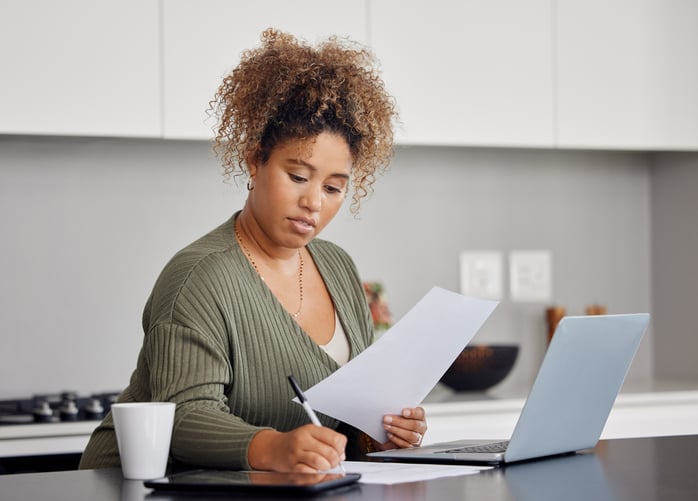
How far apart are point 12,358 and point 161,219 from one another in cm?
56

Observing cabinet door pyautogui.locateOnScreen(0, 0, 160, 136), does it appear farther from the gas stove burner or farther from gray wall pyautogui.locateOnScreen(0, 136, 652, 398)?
the gas stove burner

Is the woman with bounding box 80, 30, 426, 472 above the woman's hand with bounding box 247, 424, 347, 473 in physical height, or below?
above

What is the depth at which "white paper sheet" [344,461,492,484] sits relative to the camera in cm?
117

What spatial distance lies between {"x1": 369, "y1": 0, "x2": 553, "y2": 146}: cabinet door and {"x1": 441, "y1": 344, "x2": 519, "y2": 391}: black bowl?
59 cm

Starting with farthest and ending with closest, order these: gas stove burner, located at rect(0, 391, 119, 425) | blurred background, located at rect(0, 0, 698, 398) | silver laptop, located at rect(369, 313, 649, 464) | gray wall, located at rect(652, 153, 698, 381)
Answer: gray wall, located at rect(652, 153, 698, 381) < blurred background, located at rect(0, 0, 698, 398) < gas stove burner, located at rect(0, 391, 119, 425) < silver laptop, located at rect(369, 313, 649, 464)

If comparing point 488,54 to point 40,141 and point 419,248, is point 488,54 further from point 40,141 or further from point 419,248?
point 40,141

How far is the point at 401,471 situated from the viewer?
1.24 m

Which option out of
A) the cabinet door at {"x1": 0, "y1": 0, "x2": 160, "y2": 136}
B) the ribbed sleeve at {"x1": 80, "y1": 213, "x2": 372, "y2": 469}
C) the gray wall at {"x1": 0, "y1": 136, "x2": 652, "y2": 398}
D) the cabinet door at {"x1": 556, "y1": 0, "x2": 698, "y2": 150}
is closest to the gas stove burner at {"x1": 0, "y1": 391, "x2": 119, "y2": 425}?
the gray wall at {"x1": 0, "y1": 136, "x2": 652, "y2": 398}

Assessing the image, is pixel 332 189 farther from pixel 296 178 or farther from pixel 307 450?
pixel 307 450

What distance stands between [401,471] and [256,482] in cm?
21

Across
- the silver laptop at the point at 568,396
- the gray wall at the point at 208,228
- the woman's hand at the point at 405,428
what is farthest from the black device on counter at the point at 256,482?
the gray wall at the point at 208,228

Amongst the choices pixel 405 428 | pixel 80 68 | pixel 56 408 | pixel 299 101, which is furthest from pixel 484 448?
pixel 80 68

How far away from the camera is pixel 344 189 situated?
1611 millimetres

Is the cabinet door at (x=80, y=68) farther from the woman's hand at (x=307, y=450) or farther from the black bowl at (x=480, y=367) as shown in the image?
the woman's hand at (x=307, y=450)
